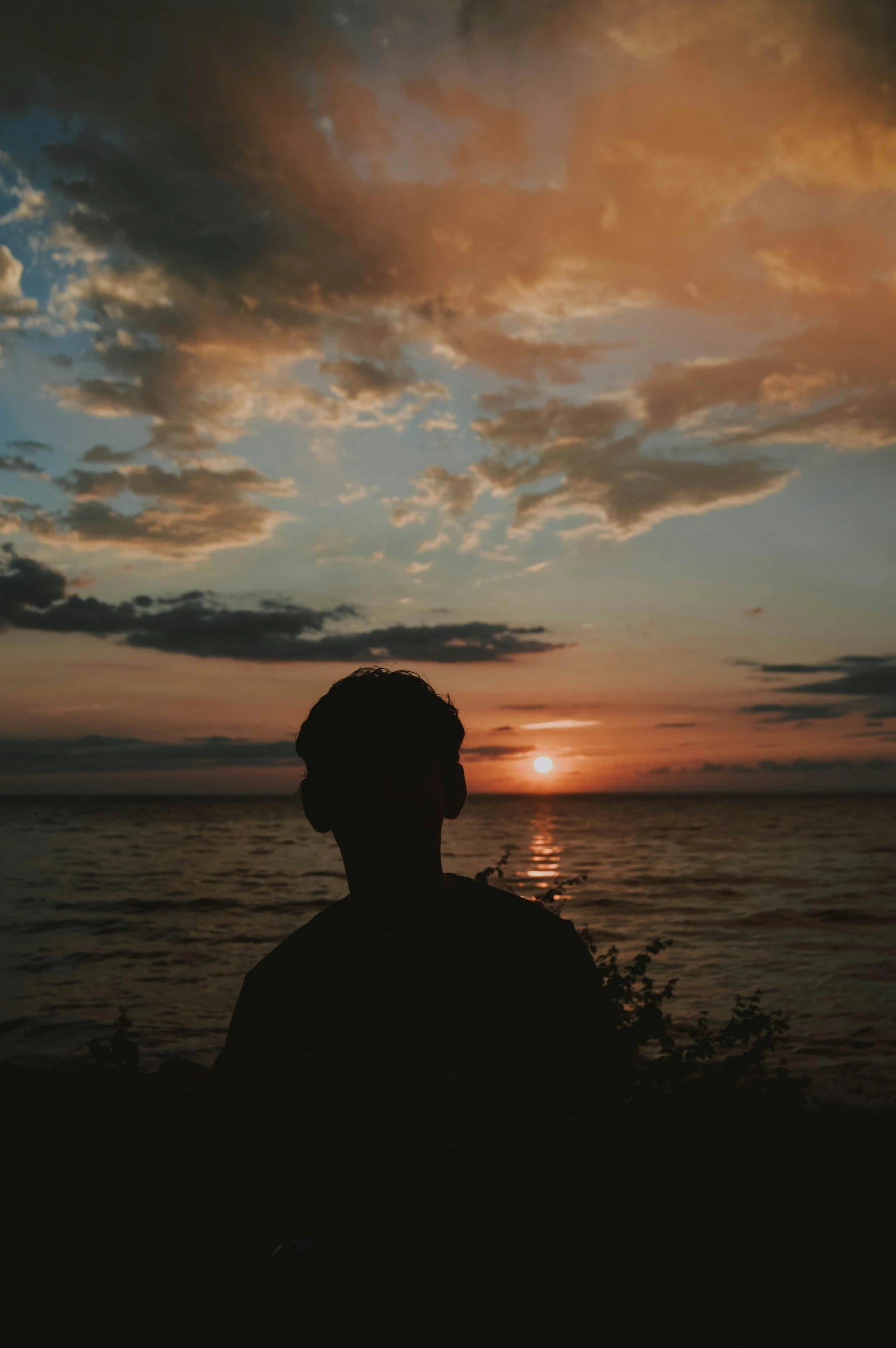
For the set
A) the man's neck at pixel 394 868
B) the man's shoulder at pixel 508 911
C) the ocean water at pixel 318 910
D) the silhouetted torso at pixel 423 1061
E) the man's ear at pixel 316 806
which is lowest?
the ocean water at pixel 318 910

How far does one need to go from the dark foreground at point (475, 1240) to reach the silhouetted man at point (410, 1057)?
0.01m

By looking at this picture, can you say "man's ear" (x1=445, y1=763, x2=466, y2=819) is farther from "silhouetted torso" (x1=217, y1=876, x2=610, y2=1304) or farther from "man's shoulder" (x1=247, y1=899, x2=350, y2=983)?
"man's shoulder" (x1=247, y1=899, x2=350, y2=983)

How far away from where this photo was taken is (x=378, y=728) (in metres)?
1.81

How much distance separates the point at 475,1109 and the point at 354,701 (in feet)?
2.88

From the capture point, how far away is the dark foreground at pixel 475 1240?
1632 millimetres

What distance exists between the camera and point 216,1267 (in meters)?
5.09

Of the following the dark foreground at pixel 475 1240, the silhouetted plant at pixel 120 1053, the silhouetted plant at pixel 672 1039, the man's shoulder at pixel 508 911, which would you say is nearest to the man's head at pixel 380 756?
the man's shoulder at pixel 508 911

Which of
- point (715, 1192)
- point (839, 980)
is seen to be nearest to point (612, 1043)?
point (715, 1192)

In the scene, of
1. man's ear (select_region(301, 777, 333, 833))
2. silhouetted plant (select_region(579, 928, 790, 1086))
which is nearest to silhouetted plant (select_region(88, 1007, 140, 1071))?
silhouetted plant (select_region(579, 928, 790, 1086))

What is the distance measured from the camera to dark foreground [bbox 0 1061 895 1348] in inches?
64.2

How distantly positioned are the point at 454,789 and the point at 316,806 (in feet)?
1.06

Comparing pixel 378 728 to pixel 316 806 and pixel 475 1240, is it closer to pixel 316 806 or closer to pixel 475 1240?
pixel 316 806

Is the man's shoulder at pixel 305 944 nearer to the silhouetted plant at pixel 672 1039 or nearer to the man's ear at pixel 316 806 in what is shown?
the man's ear at pixel 316 806

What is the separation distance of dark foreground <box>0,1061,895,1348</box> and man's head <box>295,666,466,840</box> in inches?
28.0
